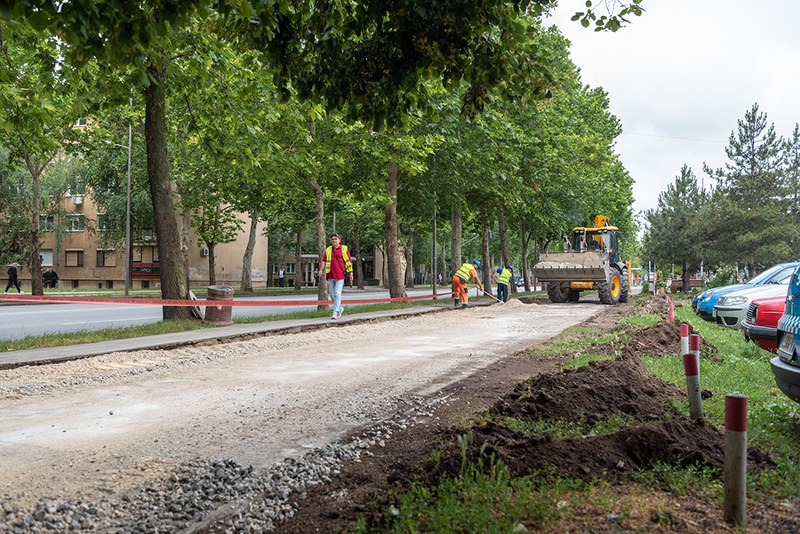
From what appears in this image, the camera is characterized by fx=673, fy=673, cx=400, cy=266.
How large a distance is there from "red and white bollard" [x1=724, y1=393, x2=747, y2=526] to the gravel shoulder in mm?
2466

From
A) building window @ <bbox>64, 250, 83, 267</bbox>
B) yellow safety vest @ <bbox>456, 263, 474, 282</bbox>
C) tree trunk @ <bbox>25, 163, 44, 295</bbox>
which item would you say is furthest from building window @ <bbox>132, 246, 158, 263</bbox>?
yellow safety vest @ <bbox>456, 263, 474, 282</bbox>

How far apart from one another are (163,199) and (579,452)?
11.7m

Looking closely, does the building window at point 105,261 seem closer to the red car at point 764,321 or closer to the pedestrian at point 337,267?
the pedestrian at point 337,267

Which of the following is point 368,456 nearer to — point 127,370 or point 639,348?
point 127,370

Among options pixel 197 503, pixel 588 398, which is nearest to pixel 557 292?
pixel 588 398

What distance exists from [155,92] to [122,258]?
40.0 meters

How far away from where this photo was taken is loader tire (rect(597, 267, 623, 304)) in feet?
86.4

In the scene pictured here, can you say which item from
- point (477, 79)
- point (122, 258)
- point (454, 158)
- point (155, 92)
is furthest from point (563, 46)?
point (122, 258)

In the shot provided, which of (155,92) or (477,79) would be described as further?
(155,92)

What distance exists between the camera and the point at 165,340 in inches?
443

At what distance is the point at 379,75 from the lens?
6004mm

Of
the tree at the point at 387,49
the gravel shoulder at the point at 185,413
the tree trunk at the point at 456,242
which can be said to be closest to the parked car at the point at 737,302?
the gravel shoulder at the point at 185,413

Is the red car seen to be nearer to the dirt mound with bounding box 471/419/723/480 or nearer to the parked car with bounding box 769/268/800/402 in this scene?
the parked car with bounding box 769/268/800/402

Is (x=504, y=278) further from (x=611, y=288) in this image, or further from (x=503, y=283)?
(x=611, y=288)
